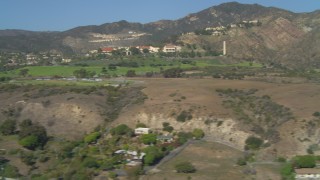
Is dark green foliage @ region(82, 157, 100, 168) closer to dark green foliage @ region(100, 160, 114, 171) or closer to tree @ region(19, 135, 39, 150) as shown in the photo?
dark green foliage @ region(100, 160, 114, 171)

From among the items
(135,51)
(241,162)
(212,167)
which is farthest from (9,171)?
(135,51)

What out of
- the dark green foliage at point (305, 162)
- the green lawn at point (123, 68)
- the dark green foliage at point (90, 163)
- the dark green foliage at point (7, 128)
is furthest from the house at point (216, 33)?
the dark green foliage at point (90, 163)

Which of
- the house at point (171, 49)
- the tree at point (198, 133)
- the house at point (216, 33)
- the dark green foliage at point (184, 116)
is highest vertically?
the house at point (216, 33)

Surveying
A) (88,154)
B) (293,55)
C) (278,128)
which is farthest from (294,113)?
(293,55)

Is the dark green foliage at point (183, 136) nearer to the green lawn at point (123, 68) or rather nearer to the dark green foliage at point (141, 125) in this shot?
the dark green foliage at point (141, 125)

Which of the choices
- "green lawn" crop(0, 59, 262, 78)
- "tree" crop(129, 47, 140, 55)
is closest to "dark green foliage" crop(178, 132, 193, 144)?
"green lawn" crop(0, 59, 262, 78)

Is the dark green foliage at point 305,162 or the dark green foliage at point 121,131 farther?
the dark green foliage at point 121,131

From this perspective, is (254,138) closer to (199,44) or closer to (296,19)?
(199,44)

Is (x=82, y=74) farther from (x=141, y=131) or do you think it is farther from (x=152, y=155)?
(x=152, y=155)
